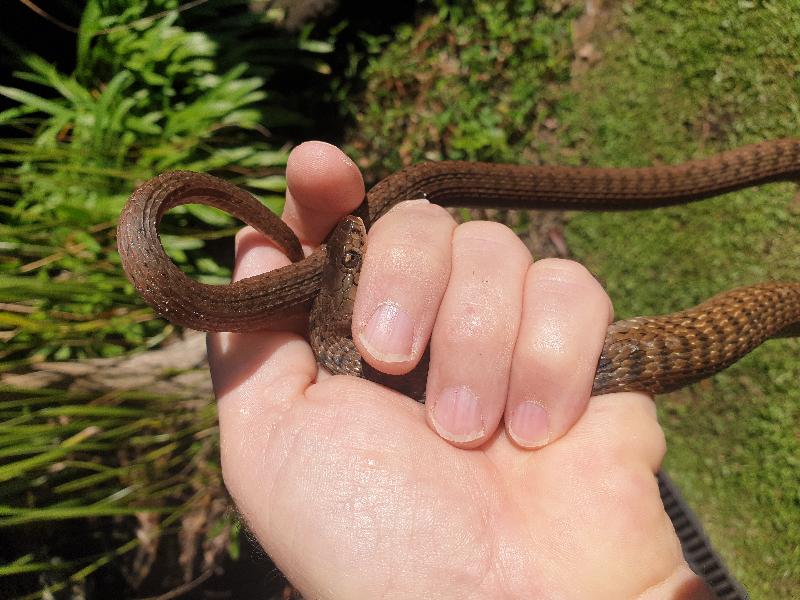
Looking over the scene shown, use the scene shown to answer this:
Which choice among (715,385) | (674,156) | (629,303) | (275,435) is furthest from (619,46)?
(275,435)

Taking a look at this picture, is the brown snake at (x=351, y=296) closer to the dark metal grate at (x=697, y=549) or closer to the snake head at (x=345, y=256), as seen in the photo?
the snake head at (x=345, y=256)

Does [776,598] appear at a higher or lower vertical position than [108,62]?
lower

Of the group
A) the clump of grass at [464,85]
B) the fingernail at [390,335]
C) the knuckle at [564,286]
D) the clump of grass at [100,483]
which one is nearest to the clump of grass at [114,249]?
the clump of grass at [100,483]

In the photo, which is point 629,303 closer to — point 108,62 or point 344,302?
point 344,302

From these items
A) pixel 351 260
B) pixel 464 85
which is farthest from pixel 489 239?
pixel 464 85

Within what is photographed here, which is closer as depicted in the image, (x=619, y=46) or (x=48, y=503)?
(x=48, y=503)
